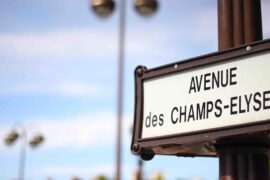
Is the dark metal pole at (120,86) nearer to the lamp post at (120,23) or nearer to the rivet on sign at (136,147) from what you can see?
the lamp post at (120,23)

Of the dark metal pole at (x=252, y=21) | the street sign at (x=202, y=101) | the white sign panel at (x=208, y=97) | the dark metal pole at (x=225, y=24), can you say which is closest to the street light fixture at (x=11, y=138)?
the street sign at (x=202, y=101)

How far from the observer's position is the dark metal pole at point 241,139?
335 centimetres

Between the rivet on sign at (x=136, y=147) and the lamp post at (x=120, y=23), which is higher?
the lamp post at (x=120, y=23)

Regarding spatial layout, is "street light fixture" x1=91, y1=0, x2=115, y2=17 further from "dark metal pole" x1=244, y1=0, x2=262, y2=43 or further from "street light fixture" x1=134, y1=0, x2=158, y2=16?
"dark metal pole" x1=244, y1=0, x2=262, y2=43

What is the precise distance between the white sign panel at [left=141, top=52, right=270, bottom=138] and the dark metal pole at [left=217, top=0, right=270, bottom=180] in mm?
153

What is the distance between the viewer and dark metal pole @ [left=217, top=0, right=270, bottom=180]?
3.35 metres

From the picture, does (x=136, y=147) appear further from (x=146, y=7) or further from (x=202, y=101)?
(x=146, y=7)

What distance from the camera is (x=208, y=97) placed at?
3398 mm

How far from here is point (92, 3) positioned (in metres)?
12.4

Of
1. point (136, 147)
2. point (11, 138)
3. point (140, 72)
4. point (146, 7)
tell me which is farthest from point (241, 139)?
point (11, 138)

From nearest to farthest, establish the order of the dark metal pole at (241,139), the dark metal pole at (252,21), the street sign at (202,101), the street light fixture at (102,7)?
1. the street sign at (202,101)
2. the dark metal pole at (241,139)
3. the dark metal pole at (252,21)
4. the street light fixture at (102,7)

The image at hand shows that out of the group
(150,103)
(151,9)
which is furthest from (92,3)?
(150,103)

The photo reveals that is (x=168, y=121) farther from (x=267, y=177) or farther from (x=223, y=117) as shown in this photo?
(x=267, y=177)

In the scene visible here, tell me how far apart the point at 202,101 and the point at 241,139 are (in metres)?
0.33
